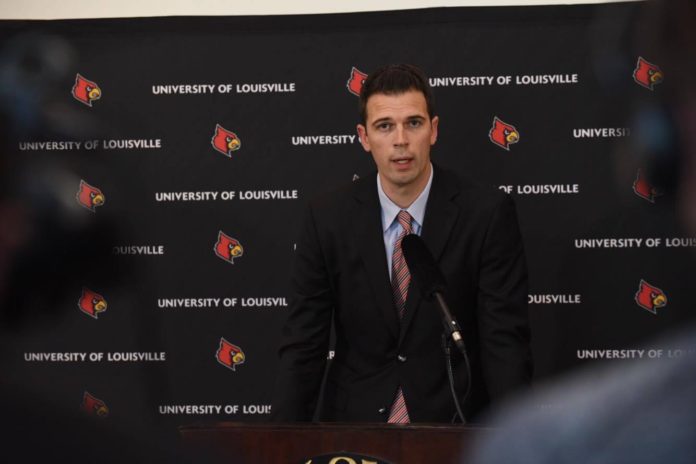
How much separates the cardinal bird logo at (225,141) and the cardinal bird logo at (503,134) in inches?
38.9

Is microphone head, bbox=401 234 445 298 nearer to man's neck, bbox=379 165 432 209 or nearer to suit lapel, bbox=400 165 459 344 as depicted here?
suit lapel, bbox=400 165 459 344

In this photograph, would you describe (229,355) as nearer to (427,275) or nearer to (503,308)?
(503,308)

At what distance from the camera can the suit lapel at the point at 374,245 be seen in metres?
2.31

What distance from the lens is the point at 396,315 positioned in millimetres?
2316

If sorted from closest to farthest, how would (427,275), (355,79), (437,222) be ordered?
(427,275), (437,222), (355,79)

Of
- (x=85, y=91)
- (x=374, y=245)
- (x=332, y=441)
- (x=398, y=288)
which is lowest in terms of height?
(x=332, y=441)

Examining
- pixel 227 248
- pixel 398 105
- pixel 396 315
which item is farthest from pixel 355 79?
pixel 396 315

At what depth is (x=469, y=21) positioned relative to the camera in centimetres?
327

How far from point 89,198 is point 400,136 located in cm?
157

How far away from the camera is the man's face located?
238cm

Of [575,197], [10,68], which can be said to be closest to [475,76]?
[575,197]

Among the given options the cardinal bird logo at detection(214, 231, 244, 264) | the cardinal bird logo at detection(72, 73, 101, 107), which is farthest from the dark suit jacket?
the cardinal bird logo at detection(72, 73, 101, 107)

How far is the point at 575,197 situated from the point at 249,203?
125 centimetres

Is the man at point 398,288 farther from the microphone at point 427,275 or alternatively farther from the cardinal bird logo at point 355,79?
the cardinal bird logo at point 355,79
